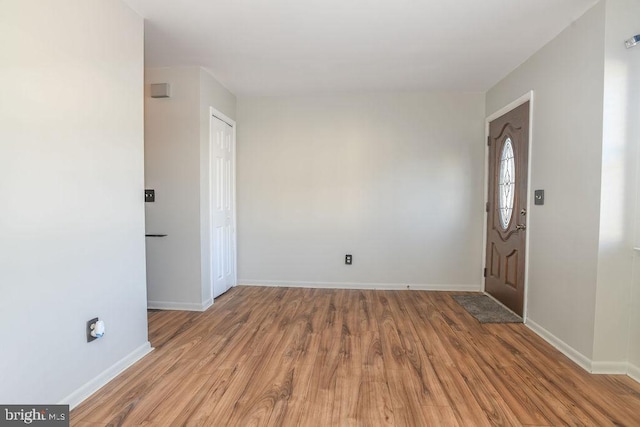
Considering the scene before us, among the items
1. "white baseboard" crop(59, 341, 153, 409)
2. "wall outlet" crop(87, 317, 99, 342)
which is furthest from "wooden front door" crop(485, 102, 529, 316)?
"wall outlet" crop(87, 317, 99, 342)

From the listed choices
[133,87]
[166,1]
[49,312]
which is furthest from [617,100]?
[49,312]

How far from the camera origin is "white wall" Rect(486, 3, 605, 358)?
2.22 m

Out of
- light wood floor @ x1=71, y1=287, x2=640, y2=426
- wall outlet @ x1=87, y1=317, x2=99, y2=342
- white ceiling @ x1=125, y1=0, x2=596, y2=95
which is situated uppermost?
white ceiling @ x1=125, y1=0, x2=596, y2=95

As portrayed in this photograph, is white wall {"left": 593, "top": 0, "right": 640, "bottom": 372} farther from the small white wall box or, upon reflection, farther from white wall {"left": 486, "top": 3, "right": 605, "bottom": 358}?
the small white wall box

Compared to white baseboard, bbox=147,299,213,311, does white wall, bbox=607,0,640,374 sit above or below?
above

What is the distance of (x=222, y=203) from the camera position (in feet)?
12.8

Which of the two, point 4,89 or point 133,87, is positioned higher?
point 133,87

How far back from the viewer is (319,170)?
4.25 metres

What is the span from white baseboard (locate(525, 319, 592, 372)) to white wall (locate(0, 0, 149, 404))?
314 centimetres

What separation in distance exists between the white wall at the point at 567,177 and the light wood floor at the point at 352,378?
0.36 meters

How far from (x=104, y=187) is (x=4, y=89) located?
27.6 inches

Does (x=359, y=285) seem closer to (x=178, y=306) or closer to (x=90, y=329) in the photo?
(x=178, y=306)

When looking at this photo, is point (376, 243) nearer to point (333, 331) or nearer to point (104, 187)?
point (333, 331)

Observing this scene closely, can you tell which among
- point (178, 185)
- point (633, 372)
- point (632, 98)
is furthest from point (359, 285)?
point (632, 98)
